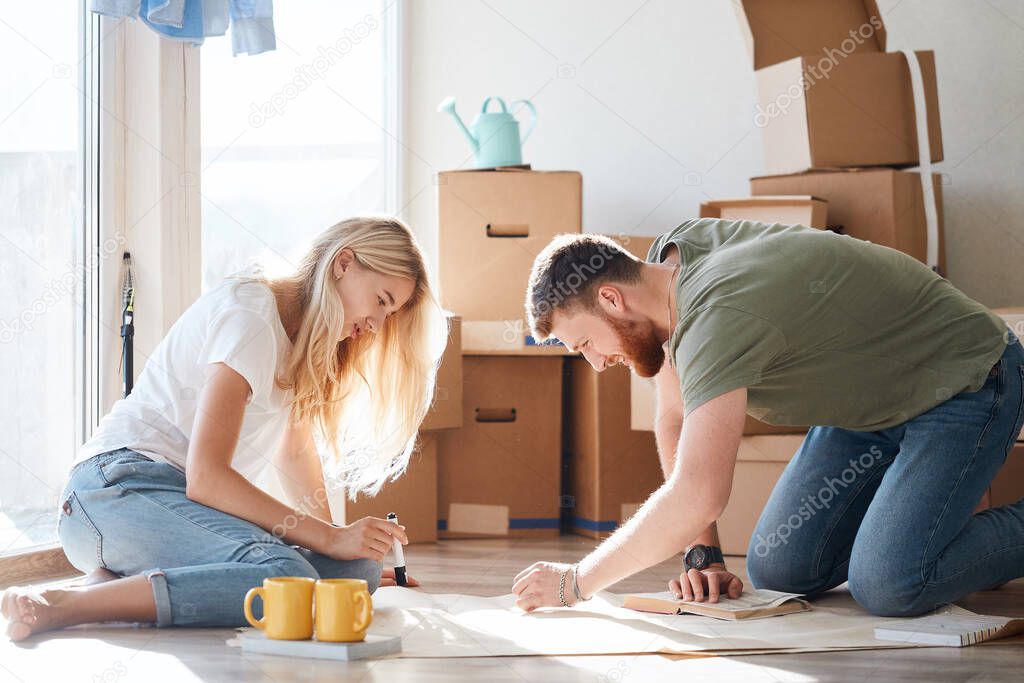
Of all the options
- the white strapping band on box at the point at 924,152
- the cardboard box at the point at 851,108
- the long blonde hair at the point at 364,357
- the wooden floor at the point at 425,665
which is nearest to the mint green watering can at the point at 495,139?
the cardboard box at the point at 851,108

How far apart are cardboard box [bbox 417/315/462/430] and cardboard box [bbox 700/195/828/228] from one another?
67 centimetres

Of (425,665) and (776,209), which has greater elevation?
(776,209)

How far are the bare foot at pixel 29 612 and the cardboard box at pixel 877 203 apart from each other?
75.3 inches

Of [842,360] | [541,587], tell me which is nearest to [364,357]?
[541,587]

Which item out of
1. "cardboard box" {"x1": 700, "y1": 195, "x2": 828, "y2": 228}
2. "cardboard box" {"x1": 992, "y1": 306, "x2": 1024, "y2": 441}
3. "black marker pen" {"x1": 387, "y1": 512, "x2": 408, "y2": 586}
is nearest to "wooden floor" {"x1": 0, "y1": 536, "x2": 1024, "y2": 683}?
"black marker pen" {"x1": 387, "y1": 512, "x2": 408, "y2": 586}

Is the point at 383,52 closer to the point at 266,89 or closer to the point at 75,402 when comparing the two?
the point at 266,89

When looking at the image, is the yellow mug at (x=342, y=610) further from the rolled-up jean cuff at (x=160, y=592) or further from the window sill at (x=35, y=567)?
the window sill at (x=35, y=567)

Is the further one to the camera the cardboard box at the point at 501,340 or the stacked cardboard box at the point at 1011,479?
the cardboard box at the point at 501,340

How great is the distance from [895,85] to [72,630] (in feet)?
6.96

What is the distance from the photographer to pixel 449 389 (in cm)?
273

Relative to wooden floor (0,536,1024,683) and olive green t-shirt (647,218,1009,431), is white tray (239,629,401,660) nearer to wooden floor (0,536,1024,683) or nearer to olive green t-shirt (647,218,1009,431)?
wooden floor (0,536,1024,683)

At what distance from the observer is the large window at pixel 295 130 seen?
2.75 m

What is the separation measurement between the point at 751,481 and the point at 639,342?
943mm

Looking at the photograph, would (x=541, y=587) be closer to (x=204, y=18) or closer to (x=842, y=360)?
(x=842, y=360)
